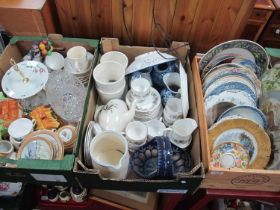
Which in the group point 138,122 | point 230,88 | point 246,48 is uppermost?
point 246,48

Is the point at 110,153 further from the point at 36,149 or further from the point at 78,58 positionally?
the point at 78,58

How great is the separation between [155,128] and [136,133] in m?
0.09

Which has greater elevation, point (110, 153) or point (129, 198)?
point (110, 153)

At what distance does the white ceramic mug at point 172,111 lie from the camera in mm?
939

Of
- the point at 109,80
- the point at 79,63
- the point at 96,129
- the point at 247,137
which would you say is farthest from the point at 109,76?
the point at 247,137

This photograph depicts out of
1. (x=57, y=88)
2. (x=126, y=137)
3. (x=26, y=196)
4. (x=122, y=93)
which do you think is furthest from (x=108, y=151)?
(x=26, y=196)

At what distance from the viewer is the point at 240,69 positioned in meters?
0.96

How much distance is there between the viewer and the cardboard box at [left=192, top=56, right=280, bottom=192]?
77 cm

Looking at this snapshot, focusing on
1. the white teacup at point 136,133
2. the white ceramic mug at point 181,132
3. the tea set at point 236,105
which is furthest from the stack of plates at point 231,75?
the white teacup at point 136,133

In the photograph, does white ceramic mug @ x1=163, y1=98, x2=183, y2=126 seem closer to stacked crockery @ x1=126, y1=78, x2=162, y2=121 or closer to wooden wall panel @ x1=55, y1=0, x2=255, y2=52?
stacked crockery @ x1=126, y1=78, x2=162, y2=121

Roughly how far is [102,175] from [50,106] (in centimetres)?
38

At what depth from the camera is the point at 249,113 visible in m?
0.91

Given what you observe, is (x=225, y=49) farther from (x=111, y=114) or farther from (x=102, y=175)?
(x=102, y=175)

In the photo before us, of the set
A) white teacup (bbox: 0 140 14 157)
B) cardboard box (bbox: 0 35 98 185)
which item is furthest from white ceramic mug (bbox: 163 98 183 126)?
white teacup (bbox: 0 140 14 157)
